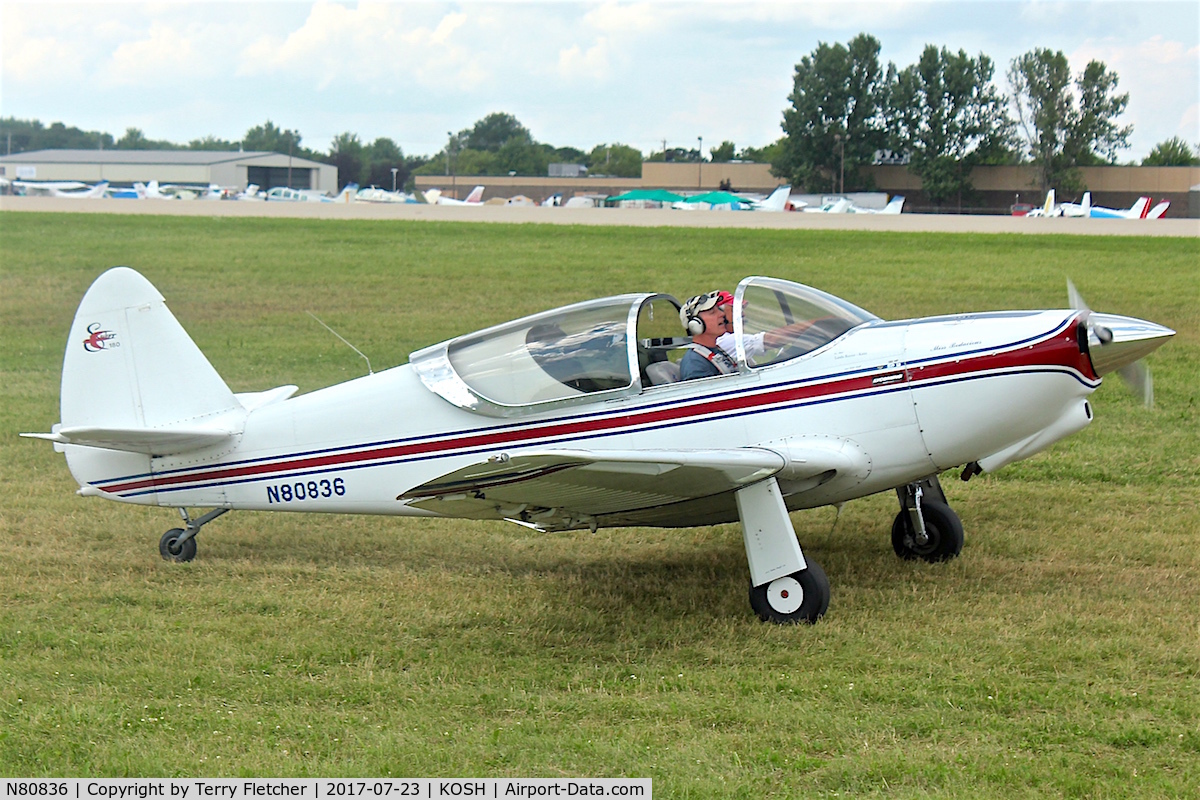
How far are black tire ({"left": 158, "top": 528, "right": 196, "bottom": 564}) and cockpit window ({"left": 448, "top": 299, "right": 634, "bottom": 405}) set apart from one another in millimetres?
2342

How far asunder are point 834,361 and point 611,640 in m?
2.03

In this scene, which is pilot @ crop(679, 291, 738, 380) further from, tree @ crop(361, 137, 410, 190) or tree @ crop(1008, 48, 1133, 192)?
tree @ crop(361, 137, 410, 190)

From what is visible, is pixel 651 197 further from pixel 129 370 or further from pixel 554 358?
pixel 554 358

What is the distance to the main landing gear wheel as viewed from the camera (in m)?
6.25

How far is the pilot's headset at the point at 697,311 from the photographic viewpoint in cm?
683

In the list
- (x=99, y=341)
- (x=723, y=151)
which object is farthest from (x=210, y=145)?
(x=99, y=341)

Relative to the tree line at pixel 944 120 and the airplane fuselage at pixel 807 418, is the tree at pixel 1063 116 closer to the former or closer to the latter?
the tree line at pixel 944 120

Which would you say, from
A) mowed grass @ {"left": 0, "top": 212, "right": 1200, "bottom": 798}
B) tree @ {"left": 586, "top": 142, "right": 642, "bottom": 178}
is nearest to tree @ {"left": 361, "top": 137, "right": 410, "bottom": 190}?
tree @ {"left": 586, "top": 142, "right": 642, "bottom": 178}

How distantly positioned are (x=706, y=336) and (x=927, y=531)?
2.14m

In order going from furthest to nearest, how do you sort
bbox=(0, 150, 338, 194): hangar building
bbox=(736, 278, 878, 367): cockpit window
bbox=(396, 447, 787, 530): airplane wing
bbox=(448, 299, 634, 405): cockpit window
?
bbox=(0, 150, 338, 194): hangar building
bbox=(448, 299, 634, 405): cockpit window
bbox=(736, 278, 878, 367): cockpit window
bbox=(396, 447, 787, 530): airplane wing

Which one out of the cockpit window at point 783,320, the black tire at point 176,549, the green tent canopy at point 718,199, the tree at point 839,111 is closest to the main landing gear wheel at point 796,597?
the cockpit window at point 783,320

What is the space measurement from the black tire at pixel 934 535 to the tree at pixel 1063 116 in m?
70.6

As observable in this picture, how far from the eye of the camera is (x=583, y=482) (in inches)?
230

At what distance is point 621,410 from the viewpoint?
22.0 ft
